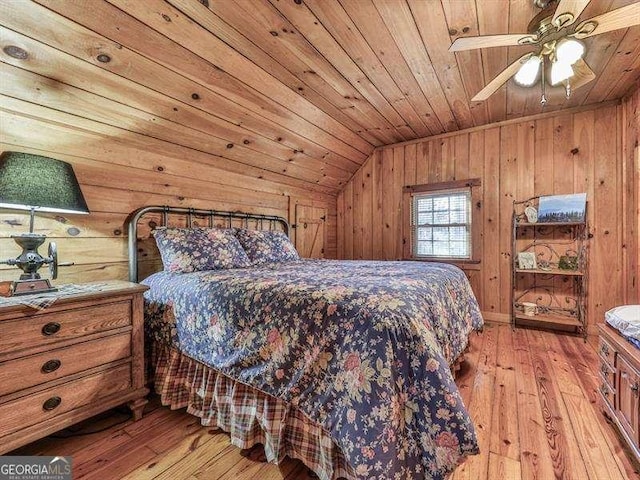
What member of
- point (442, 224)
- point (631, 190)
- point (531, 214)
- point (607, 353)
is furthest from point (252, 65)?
point (631, 190)

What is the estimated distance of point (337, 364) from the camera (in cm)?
118

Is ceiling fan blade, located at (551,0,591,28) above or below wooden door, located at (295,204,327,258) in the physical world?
above

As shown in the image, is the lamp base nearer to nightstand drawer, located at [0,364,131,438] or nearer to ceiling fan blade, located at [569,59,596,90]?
nightstand drawer, located at [0,364,131,438]

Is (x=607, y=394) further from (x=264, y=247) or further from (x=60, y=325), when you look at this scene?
(x=60, y=325)

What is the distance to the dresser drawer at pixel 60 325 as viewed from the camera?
125cm

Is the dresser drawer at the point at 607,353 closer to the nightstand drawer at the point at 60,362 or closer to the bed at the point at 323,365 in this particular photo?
the bed at the point at 323,365

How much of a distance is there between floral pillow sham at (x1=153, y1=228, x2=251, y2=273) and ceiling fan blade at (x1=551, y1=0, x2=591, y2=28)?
2381mm

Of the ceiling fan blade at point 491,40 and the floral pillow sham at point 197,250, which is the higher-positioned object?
the ceiling fan blade at point 491,40

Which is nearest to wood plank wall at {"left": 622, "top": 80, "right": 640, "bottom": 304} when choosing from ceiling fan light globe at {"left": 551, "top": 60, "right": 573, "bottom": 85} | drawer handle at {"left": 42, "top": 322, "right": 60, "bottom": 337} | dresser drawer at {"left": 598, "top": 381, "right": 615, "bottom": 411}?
ceiling fan light globe at {"left": 551, "top": 60, "right": 573, "bottom": 85}

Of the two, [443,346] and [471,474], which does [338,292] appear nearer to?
[443,346]

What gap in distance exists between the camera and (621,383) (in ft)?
4.80

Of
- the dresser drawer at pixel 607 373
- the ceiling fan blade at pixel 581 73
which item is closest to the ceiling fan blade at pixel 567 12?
the ceiling fan blade at pixel 581 73

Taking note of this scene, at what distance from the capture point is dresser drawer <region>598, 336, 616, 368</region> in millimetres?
1553

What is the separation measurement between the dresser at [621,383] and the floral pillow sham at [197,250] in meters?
2.31
